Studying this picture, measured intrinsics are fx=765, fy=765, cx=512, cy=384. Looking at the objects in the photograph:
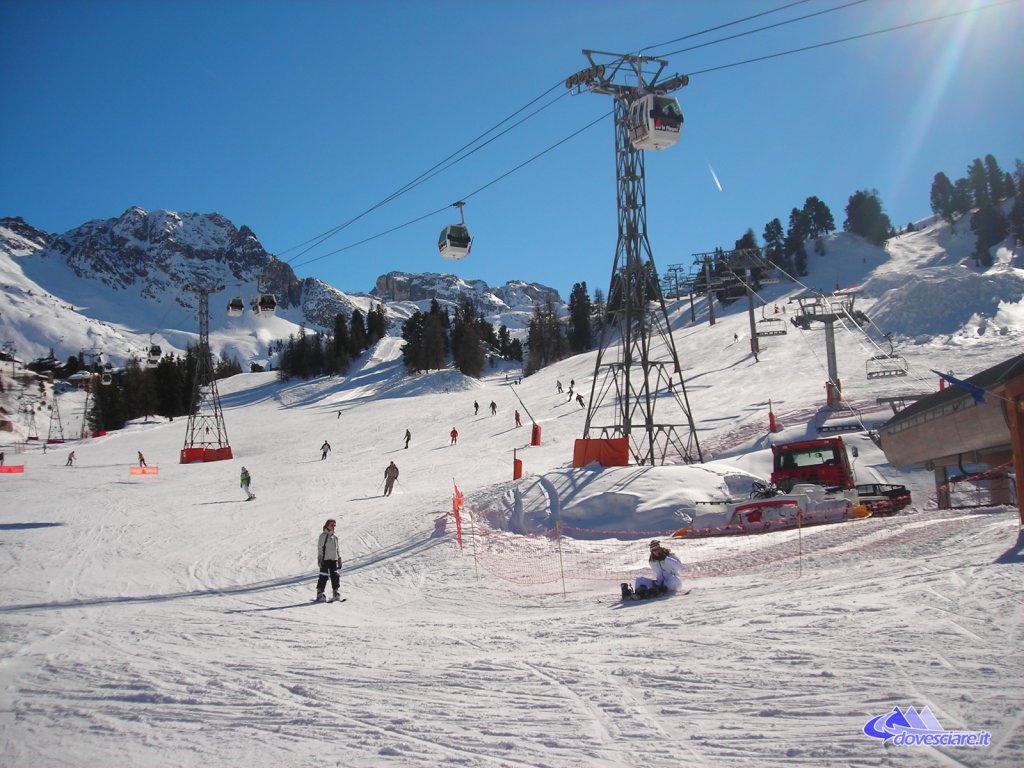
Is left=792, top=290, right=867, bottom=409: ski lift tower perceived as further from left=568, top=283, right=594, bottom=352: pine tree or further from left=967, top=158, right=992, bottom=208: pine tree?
left=967, top=158, right=992, bottom=208: pine tree

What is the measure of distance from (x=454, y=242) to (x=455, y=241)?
55 millimetres

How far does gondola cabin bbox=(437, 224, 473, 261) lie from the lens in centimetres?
2302

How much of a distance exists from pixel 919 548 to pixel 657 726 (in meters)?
6.65

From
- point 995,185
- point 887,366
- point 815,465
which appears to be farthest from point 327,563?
point 995,185

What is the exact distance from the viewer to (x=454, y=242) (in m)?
23.1

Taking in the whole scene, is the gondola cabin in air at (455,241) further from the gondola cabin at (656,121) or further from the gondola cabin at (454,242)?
the gondola cabin at (656,121)

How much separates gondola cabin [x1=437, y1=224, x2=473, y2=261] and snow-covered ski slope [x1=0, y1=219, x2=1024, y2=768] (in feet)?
23.7

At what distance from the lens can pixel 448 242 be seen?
2298 centimetres

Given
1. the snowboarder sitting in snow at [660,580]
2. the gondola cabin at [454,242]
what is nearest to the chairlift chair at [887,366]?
the gondola cabin at [454,242]

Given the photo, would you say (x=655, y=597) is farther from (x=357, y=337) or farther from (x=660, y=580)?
(x=357, y=337)

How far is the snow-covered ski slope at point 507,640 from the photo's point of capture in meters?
5.71

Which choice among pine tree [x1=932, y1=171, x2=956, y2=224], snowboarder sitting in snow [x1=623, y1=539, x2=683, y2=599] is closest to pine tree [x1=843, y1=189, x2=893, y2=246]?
pine tree [x1=932, y1=171, x2=956, y2=224]

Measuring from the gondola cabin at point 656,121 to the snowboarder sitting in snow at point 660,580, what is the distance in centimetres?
1360

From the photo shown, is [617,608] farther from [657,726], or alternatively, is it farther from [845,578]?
[657,726]
